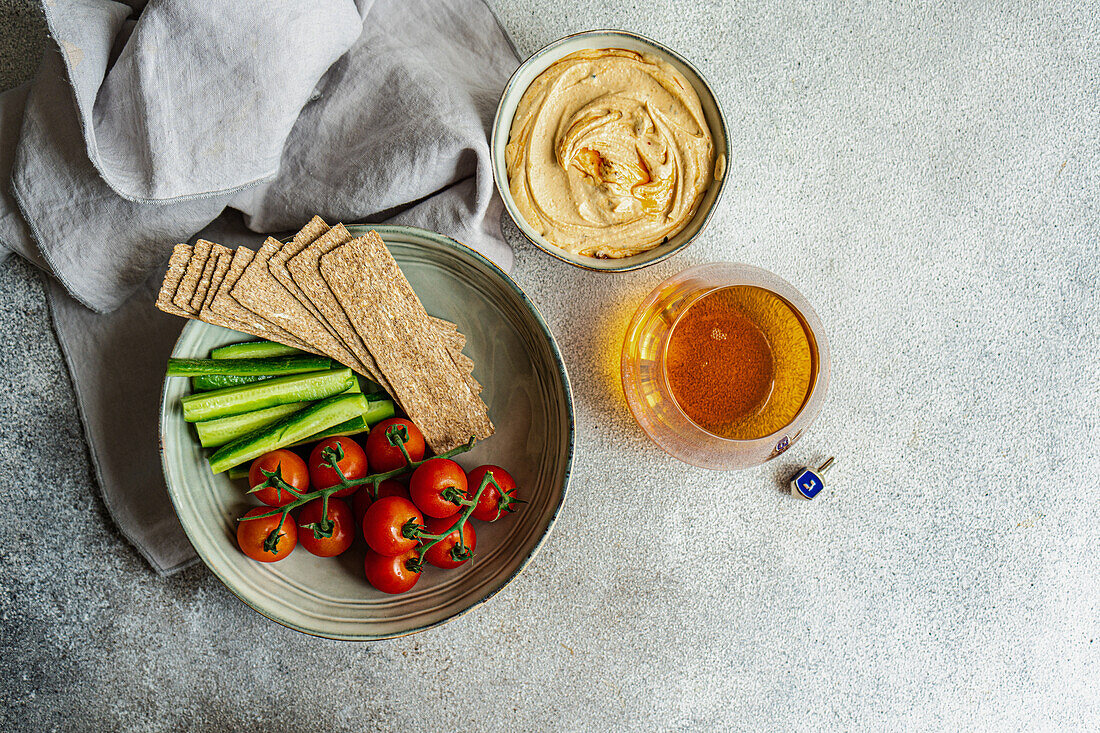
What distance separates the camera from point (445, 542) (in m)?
1.22

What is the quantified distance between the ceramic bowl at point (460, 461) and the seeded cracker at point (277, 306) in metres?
0.11

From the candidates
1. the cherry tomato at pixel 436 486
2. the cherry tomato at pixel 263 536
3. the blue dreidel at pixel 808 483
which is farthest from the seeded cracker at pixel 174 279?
the blue dreidel at pixel 808 483

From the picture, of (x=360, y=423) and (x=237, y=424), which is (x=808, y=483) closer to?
(x=360, y=423)

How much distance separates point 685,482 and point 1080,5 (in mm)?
1351

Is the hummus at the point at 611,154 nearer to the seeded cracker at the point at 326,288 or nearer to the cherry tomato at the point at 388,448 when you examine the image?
the seeded cracker at the point at 326,288

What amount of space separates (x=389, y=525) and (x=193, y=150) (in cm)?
74

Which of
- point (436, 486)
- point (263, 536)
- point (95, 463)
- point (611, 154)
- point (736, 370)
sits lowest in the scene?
point (95, 463)

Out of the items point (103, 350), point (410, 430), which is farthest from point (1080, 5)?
point (103, 350)

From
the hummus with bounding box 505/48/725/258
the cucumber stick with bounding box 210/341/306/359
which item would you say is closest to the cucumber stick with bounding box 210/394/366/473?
the cucumber stick with bounding box 210/341/306/359

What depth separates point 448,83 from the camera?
1.34m

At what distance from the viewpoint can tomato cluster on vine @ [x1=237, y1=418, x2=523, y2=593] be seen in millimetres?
1172

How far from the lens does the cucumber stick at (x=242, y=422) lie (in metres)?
1.23

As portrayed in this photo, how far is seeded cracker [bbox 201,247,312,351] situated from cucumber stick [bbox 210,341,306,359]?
4 centimetres

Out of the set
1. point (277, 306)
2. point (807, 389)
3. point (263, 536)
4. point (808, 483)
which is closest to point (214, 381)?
point (277, 306)
